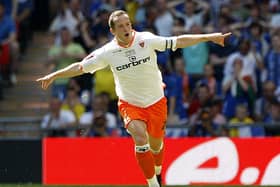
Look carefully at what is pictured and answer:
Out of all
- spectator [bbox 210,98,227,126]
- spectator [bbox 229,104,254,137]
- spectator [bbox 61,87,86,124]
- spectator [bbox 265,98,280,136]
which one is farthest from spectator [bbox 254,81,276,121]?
spectator [bbox 61,87,86,124]

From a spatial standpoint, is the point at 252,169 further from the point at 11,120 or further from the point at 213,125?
the point at 11,120

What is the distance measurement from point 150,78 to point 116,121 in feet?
19.1

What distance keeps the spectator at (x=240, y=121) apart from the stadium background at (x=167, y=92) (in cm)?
2

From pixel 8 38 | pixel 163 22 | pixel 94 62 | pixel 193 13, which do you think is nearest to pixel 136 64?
pixel 94 62

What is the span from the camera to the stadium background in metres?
16.5

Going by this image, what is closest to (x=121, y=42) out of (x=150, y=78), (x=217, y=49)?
(x=150, y=78)

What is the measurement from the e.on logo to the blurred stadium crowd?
3.07 ft

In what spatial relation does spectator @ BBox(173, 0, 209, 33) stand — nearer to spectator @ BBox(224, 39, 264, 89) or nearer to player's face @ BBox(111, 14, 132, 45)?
spectator @ BBox(224, 39, 264, 89)

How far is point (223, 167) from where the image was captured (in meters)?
16.2

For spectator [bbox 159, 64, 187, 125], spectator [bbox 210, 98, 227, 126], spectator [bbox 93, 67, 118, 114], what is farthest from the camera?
spectator [bbox 93, 67, 118, 114]

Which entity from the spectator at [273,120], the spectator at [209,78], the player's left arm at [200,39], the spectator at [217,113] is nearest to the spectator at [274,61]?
the spectator at [273,120]

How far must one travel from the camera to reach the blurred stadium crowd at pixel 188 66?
18.1 meters

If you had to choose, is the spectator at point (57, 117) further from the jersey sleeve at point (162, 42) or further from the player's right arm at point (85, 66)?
the jersey sleeve at point (162, 42)

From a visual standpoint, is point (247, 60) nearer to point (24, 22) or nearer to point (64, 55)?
point (64, 55)
